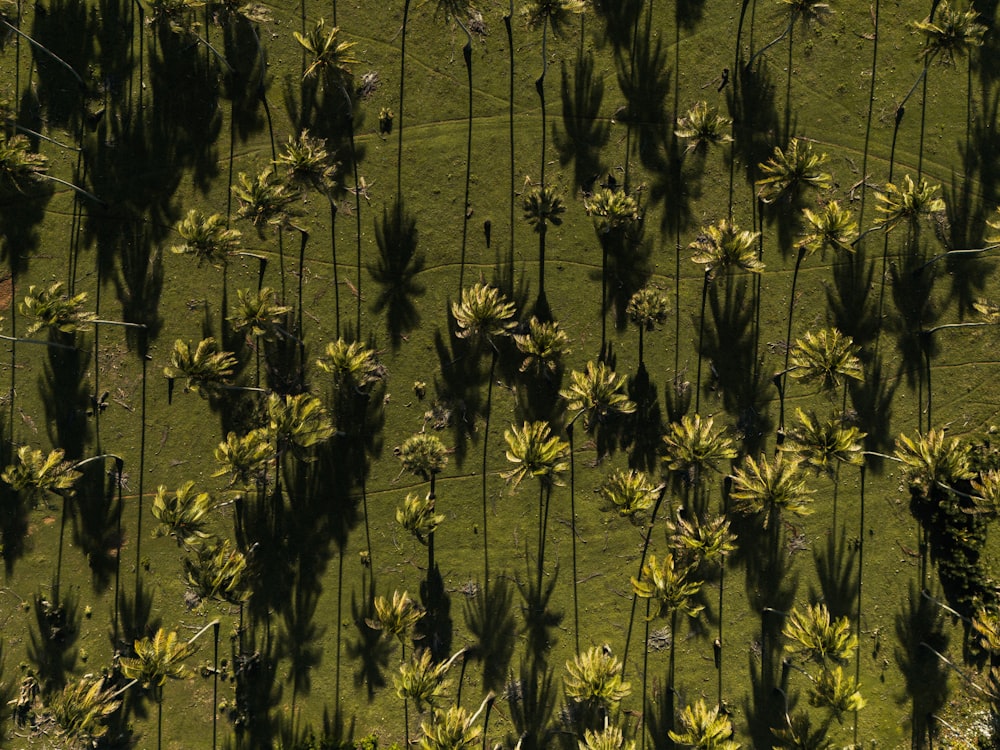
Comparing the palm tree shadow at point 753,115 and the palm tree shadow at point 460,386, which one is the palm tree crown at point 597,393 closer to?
the palm tree shadow at point 460,386

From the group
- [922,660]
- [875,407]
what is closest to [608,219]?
[875,407]

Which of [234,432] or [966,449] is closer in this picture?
[966,449]

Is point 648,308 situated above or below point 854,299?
below

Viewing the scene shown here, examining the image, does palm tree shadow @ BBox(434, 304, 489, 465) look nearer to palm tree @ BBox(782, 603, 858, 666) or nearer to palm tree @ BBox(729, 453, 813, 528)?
palm tree @ BBox(729, 453, 813, 528)

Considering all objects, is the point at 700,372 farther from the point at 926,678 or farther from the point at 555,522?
the point at 926,678

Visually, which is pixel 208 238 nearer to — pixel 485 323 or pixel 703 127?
pixel 485 323

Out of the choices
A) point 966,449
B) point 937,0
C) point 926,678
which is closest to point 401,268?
point 966,449

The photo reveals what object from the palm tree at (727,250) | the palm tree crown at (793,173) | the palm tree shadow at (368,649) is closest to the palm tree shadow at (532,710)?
the palm tree shadow at (368,649)
